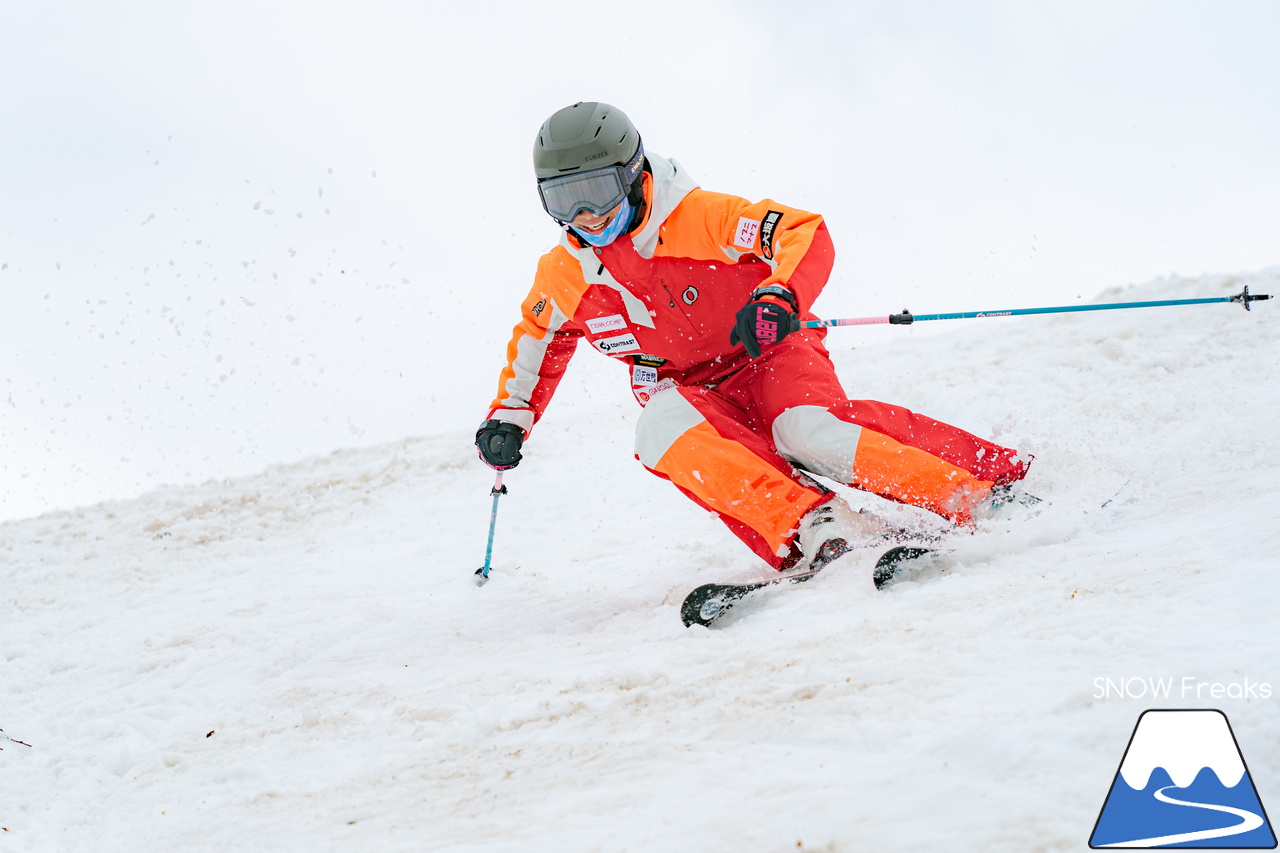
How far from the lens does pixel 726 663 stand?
2.51 metres

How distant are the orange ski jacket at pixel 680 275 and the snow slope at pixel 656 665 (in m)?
0.95

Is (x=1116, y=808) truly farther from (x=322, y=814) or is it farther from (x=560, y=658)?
(x=560, y=658)

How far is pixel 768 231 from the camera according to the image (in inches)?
140

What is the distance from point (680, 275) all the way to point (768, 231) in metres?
0.39

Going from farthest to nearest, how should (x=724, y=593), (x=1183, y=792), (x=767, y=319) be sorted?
(x=767, y=319)
(x=724, y=593)
(x=1183, y=792)

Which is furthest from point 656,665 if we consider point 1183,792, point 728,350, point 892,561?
point 728,350

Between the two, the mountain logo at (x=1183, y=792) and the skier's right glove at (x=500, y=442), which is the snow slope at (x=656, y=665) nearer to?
the mountain logo at (x=1183, y=792)

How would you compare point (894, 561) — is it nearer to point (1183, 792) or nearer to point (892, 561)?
point (892, 561)

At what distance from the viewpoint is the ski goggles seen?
11.5ft

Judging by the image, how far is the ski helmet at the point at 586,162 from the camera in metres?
3.50

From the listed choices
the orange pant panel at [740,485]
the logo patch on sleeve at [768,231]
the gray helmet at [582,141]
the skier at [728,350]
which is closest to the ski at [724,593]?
the skier at [728,350]

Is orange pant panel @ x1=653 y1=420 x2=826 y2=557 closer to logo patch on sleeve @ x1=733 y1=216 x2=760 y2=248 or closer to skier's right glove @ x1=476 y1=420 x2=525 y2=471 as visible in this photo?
logo patch on sleeve @ x1=733 y1=216 x2=760 y2=248

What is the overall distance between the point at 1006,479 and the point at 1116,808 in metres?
2.03

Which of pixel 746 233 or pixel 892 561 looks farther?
pixel 746 233
